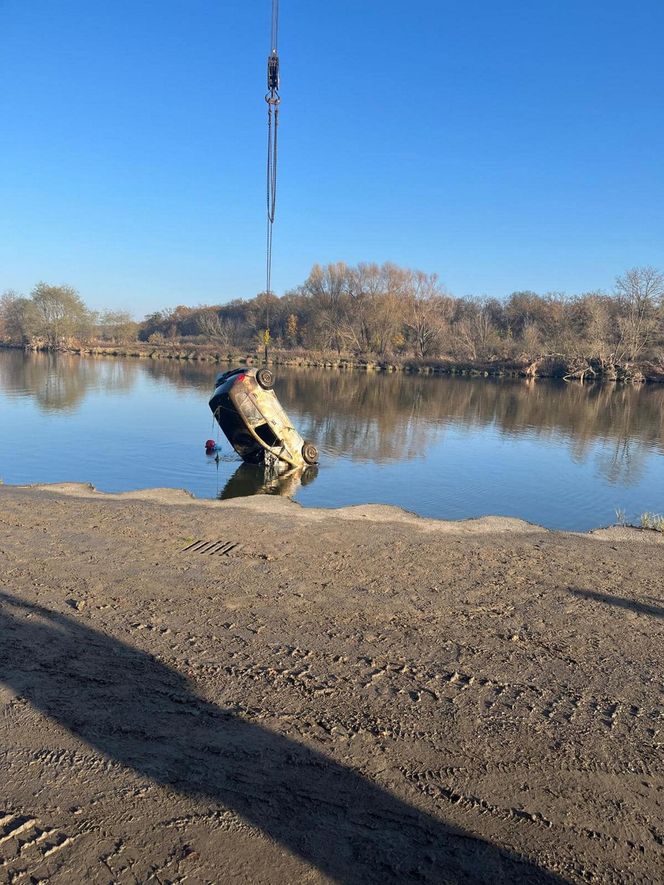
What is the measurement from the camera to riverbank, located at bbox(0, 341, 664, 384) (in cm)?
7431

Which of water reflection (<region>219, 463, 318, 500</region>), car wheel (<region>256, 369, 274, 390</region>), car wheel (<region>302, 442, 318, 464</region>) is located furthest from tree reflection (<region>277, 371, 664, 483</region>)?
car wheel (<region>256, 369, 274, 390</region>)

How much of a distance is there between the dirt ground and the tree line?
7461 centimetres

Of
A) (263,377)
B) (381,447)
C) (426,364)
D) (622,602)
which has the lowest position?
(381,447)

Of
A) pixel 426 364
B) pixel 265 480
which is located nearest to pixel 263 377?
pixel 265 480

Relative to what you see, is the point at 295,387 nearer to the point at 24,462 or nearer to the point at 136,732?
the point at 24,462

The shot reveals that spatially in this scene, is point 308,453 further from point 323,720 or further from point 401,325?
point 401,325

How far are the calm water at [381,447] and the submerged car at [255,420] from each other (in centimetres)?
78

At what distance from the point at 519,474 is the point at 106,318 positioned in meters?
92.1

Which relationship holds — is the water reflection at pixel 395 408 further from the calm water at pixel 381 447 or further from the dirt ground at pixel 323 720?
the dirt ground at pixel 323 720

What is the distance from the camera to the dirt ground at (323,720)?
3.43 meters

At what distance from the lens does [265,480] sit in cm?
1986

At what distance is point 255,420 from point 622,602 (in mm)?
14408

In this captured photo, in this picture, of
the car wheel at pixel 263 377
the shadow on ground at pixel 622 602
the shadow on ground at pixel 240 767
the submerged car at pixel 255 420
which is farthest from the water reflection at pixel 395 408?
the shadow on ground at pixel 240 767

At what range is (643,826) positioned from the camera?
376 cm
